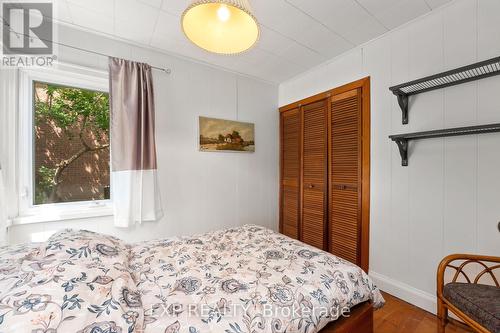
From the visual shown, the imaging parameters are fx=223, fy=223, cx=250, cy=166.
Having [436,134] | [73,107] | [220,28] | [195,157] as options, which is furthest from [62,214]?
[436,134]

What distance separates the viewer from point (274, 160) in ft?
11.0

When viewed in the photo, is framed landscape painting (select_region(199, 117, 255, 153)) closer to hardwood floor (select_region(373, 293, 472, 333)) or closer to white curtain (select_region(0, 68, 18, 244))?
white curtain (select_region(0, 68, 18, 244))

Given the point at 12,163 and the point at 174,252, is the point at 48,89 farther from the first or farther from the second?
the point at 174,252

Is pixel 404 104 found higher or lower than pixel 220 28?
lower

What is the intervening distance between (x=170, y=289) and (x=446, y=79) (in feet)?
7.75

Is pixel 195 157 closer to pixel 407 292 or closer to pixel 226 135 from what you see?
pixel 226 135

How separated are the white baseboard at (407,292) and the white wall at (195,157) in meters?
1.51

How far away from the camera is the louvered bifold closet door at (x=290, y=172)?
3.13 meters

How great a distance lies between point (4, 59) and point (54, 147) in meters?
0.75

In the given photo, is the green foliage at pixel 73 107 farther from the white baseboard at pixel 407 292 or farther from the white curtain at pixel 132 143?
the white baseboard at pixel 407 292

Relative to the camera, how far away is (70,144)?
214 cm

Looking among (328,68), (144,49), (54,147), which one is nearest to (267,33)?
(328,68)

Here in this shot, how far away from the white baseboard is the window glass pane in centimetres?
289

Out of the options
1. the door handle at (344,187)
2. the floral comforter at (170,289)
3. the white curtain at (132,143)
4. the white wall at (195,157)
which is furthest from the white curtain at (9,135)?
the door handle at (344,187)
